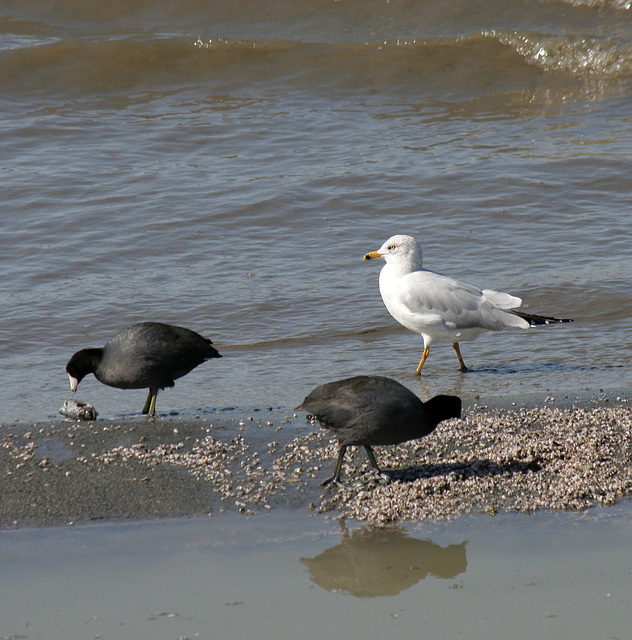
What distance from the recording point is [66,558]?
3.99 metres

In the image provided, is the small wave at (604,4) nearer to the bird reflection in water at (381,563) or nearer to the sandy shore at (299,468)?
the sandy shore at (299,468)

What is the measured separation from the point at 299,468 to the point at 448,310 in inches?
110

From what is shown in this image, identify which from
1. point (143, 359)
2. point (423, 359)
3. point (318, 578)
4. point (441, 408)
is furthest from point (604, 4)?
point (318, 578)

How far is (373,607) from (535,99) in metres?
12.4

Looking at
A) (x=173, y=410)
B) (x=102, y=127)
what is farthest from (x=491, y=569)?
(x=102, y=127)

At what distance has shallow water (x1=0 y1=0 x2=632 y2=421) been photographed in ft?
25.0

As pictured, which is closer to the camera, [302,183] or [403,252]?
[403,252]

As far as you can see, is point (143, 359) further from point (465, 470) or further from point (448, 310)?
point (448, 310)

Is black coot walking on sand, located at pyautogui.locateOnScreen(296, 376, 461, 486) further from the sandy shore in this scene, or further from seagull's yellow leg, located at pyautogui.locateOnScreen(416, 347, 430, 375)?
seagull's yellow leg, located at pyautogui.locateOnScreen(416, 347, 430, 375)

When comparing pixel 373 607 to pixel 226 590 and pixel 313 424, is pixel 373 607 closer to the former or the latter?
pixel 226 590

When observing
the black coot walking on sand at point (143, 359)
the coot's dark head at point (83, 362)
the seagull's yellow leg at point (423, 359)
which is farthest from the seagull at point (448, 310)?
the coot's dark head at point (83, 362)

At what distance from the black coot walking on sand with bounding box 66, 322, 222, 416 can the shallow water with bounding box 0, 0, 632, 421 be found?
355 millimetres

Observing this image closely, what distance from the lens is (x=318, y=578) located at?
380cm

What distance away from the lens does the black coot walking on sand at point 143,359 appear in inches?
234
